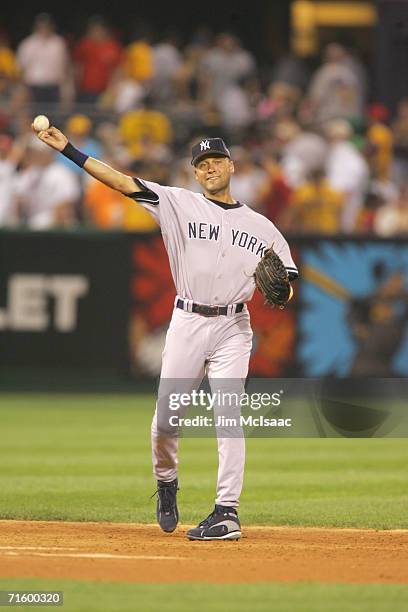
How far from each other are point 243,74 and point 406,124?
3219 millimetres

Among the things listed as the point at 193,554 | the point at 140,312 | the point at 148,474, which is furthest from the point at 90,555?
the point at 140,312

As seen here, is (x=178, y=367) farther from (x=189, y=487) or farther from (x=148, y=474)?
(x=148, y=474)

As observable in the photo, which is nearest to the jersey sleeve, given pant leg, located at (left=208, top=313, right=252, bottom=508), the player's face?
the player's face

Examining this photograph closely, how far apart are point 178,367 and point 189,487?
2640 mm

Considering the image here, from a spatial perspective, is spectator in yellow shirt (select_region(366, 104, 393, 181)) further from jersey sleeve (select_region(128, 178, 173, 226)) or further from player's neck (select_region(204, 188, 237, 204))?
jersey sleeve (select_region(128, 178, 173, 226))

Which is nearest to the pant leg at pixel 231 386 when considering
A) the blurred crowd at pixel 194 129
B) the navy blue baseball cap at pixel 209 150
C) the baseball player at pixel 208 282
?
the baseball player at pixel 208 282

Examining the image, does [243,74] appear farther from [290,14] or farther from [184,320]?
[184,320]

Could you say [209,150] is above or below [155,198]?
above

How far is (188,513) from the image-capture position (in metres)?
9.02

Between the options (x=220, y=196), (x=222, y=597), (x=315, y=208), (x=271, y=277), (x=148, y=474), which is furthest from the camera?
(x=315, y=208)

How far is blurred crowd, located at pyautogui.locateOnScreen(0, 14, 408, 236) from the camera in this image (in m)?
17.0

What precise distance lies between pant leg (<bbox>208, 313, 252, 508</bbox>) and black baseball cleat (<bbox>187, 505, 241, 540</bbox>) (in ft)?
0.20

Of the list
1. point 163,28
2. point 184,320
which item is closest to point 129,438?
point 184,320

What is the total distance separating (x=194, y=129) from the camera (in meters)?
19.1
